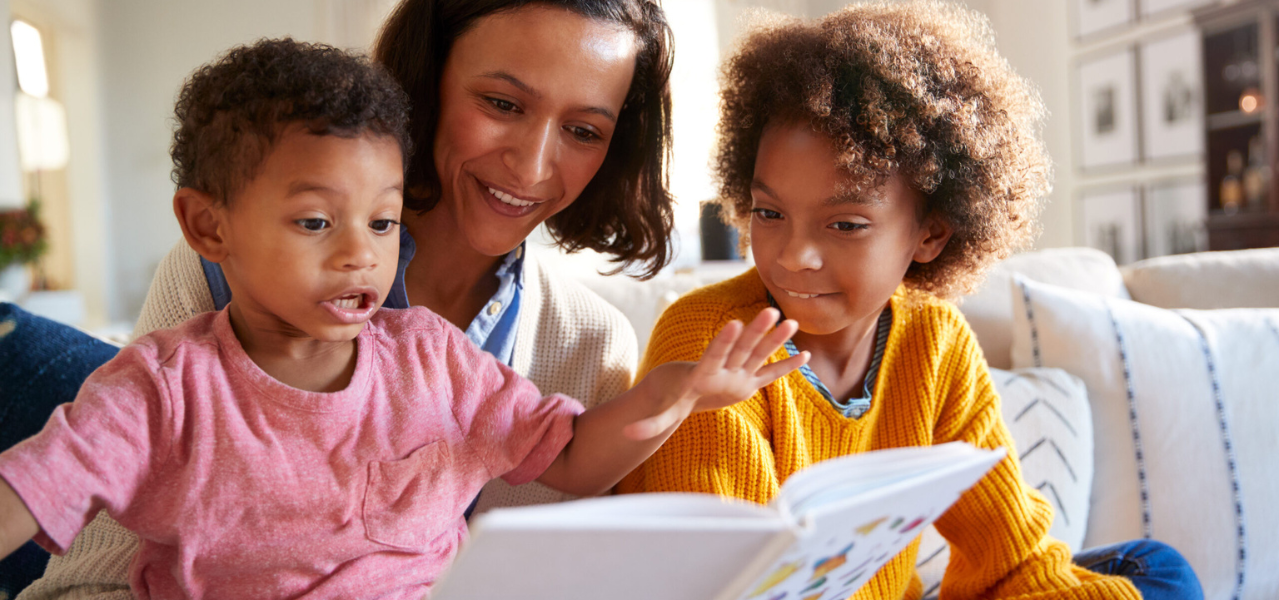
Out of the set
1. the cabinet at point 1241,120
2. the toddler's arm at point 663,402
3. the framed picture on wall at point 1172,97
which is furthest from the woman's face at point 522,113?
the framed picture on wall at point 1172,97

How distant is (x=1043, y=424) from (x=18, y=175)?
6.22 metres

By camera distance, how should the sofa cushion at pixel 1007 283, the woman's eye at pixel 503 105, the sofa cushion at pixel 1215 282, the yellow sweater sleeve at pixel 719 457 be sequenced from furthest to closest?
the sofa cushion at pixel 1215 282
the sofa cushion at pixel 1007 283
the woman's eye at pixel 503 105
the yellow sweater sleeve at pixel 719 457

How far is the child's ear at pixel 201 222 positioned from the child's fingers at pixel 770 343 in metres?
0.53

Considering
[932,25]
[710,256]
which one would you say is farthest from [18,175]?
[932,25]

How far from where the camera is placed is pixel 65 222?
6.33 meters

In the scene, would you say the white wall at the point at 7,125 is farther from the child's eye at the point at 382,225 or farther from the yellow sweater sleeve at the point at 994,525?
the yellow sweater sleeve at the point at 994,525

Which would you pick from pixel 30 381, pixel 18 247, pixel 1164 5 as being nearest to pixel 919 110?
pixel 30 381

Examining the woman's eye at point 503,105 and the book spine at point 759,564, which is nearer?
the book spine at point 759,564

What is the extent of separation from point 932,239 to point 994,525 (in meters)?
0.39

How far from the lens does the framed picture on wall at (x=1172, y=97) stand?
411 cm

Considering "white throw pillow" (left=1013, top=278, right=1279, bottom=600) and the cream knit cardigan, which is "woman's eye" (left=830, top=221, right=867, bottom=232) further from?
"white throw pillow" (left=1013, top=278, right=1279, bottom=600)

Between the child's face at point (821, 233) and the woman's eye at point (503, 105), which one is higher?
the woman's eye at point (503, 105)

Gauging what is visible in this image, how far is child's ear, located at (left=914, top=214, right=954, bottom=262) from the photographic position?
1187mm

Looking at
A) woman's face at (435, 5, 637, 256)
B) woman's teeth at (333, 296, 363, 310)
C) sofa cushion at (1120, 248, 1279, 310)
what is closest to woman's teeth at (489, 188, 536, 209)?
woman's face at (435, 5, 637, 256)
